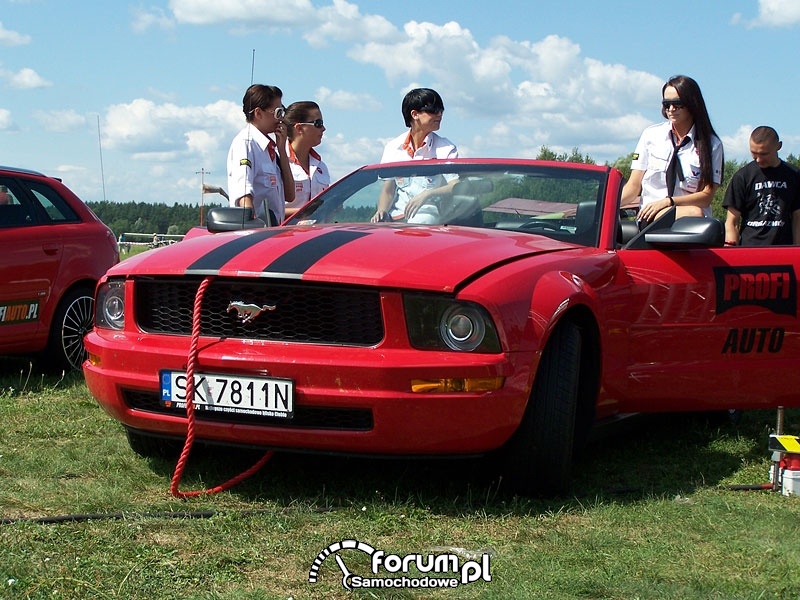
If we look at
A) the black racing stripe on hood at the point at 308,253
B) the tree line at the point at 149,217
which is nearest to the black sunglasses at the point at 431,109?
the black racing stripe on hood at the point at 308,253

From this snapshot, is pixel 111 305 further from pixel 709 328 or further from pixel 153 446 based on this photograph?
pixel 709 328

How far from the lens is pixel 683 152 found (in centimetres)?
626

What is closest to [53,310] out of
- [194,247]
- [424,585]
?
[194,247]

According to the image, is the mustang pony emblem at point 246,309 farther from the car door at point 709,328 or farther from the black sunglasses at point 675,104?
the black sunglasses at point 675,104

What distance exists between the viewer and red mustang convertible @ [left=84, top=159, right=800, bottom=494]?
12.4ft

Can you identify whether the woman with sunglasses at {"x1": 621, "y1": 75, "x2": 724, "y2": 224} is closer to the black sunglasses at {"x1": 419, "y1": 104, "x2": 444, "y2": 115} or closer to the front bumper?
the black sunglasses at {"x1": 419, "y1": 104, "x2": 444, "y2": 115}

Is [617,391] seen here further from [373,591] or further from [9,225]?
[9,225]

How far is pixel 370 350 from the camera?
380 centimetres

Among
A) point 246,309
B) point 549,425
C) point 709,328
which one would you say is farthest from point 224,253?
point 709,328

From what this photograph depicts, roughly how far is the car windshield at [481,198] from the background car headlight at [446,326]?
1.13 meters

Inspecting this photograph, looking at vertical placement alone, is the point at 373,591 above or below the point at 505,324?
below

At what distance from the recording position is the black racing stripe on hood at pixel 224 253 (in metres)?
4.05

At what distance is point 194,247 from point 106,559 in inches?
57.5

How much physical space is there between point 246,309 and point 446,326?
0.72 metres
